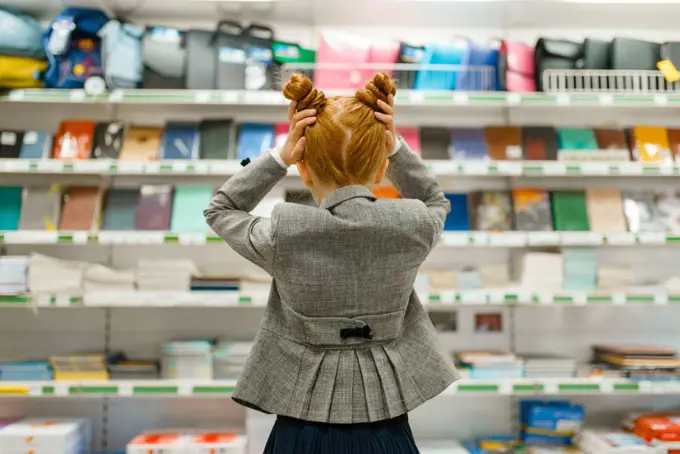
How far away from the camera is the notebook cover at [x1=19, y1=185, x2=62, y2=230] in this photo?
312 cm

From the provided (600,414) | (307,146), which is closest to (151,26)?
(307,146)

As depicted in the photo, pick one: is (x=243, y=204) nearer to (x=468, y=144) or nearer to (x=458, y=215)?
(x=458, y=215)

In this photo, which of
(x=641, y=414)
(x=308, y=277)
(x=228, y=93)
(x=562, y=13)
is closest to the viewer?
(x=308, y=277)

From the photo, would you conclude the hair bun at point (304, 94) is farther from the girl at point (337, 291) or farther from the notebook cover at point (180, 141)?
the notebook cover at point (180, 141)

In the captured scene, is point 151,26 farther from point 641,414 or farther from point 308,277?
point 641,414

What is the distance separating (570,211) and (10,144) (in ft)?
10.4

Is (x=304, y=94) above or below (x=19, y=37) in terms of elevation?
below

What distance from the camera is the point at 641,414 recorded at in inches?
126

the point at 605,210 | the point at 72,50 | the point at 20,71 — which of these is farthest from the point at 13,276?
the point at 605,210

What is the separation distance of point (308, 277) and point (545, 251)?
8.42ft

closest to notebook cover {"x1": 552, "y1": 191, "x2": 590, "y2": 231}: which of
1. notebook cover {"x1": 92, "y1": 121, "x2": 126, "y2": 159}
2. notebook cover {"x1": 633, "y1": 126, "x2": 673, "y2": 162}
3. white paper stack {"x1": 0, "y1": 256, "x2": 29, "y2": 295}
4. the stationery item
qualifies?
the stationery item

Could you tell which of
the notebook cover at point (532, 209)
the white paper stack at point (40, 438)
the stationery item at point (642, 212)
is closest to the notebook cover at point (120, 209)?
the white paper stack at point (40, 438)

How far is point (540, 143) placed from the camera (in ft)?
10.8

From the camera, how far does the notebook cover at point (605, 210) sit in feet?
10.5
